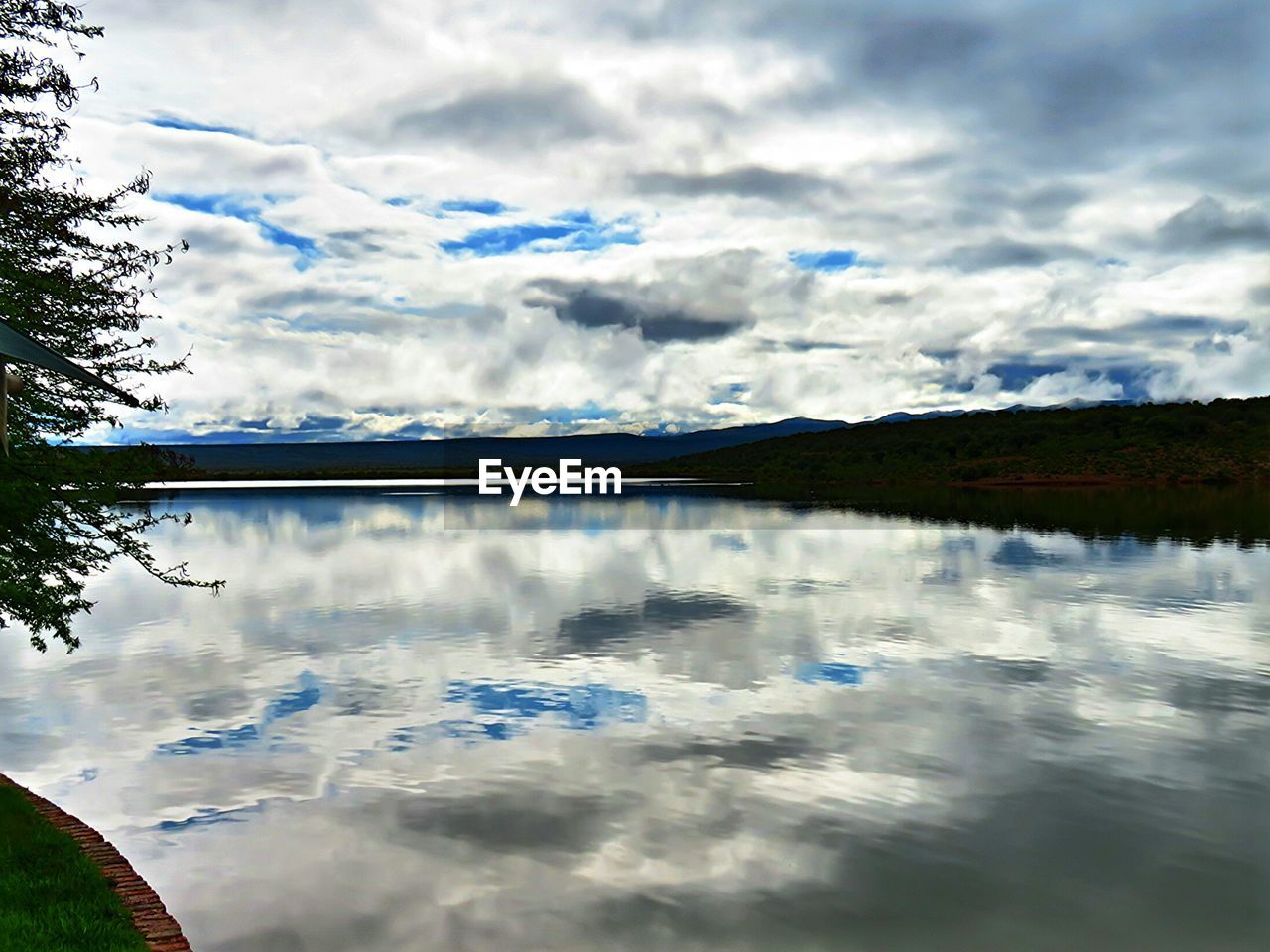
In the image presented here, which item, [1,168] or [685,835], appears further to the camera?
[1,168]

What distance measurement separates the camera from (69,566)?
18.7 m

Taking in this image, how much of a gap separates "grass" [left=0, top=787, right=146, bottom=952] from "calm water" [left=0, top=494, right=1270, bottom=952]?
116 centimetres

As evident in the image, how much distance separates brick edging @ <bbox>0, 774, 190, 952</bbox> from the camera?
10.4 meters

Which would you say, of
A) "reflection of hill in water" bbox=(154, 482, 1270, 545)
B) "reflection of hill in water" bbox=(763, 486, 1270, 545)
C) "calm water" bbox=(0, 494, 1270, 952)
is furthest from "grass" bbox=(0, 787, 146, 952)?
"reflection of hill in water" bbox=(154, 482, 1270, 545)

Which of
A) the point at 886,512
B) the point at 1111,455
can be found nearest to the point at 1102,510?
the point at 886,512

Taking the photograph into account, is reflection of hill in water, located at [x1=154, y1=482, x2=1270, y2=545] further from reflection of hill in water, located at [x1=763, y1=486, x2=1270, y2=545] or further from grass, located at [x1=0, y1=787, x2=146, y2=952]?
grass, located at [x1=0, y1=787, x2=146, y2=952]

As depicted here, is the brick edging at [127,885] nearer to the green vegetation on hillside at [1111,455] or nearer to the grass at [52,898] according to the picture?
the grass at [52,898]

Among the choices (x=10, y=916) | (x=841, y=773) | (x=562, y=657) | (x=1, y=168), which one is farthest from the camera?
(x=562, y=657)

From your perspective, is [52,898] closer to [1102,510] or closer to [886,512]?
[886,512]

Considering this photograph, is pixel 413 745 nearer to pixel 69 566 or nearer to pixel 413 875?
pixel 413 875

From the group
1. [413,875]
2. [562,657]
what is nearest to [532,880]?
[413,875]

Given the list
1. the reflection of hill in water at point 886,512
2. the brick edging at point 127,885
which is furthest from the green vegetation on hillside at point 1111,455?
the brick edging at point 127,885

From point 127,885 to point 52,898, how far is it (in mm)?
824

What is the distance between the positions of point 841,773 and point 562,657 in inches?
471
